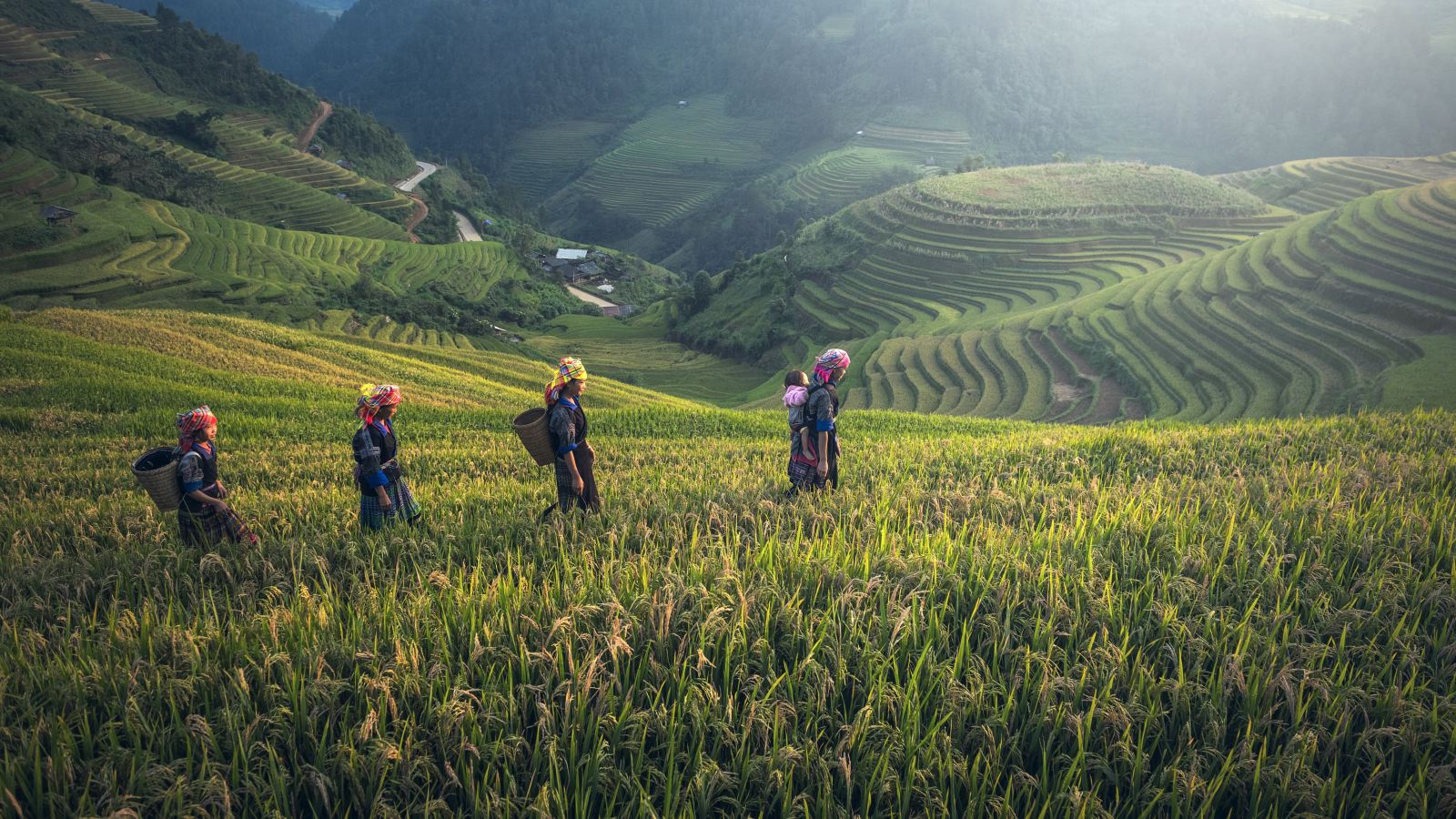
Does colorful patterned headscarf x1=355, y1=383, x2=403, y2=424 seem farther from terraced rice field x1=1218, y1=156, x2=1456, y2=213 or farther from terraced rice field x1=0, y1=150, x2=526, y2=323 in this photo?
terraced rice field x1=1218, y1=156, x2=1456, y2=213

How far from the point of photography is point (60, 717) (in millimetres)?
2678

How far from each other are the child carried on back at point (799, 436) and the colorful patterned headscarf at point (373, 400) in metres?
3.47

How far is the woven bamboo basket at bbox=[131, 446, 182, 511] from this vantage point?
16.8 feet

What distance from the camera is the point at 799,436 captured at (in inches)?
274

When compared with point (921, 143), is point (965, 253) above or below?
below

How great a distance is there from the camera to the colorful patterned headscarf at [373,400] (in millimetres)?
5754

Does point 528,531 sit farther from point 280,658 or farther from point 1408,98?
point 1408,98

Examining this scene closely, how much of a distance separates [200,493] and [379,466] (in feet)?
4.04

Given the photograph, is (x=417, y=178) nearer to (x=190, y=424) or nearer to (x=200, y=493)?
(x=190, y=424)

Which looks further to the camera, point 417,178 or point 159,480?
point 417,178

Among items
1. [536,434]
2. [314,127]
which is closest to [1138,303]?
[536,434]

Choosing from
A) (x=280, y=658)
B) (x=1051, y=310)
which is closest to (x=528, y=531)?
(x=280, y=658)

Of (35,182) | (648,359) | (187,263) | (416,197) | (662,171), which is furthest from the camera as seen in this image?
(662,171)

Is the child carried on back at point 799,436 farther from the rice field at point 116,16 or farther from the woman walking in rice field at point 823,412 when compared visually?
the rice field at point 116,16
